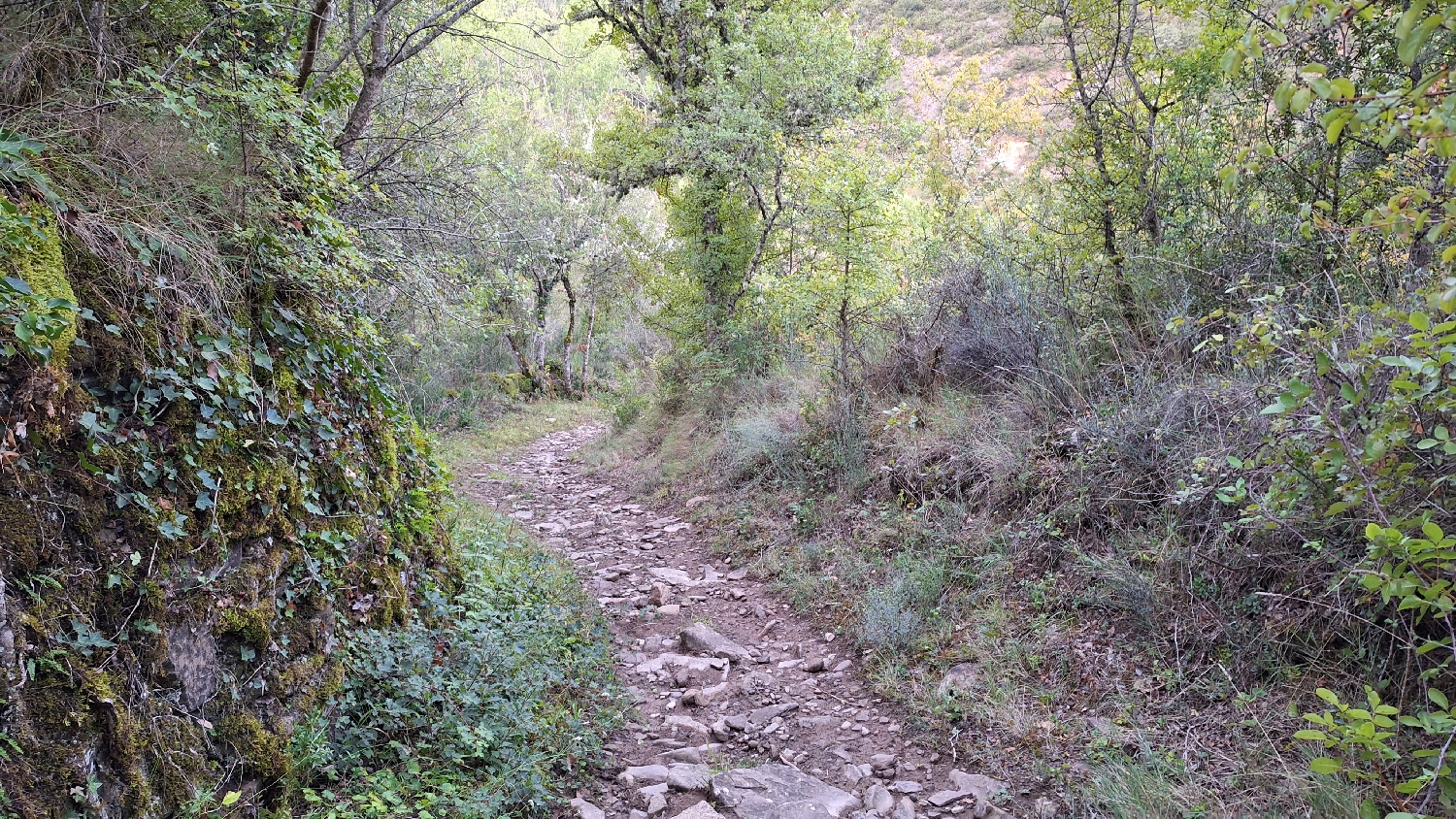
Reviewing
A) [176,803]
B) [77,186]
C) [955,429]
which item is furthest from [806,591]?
[77,186]

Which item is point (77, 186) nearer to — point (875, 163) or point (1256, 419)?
point (1256, 419)

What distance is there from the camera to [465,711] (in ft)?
12.1

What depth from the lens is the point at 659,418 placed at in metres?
13.2

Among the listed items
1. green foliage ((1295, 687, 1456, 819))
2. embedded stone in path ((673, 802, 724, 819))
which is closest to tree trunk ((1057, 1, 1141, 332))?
green foliage ((1295, 687, 1456, 819))

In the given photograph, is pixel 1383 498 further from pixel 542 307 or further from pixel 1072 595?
pixel 542 307

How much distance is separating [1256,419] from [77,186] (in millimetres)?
5902

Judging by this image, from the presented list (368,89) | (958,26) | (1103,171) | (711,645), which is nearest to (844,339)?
(1103,171)

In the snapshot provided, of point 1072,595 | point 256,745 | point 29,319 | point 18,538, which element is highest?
point 29,319

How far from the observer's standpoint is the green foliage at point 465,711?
124 inches

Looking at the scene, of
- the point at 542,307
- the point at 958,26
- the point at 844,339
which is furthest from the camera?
the point at 958,26

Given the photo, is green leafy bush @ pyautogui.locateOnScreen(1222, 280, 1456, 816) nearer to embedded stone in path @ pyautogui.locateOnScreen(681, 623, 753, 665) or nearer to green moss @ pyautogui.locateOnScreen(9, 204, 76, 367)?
→ embedded stone in path @ pyautogui.locateOnScreen(681, 623, 753, 665)

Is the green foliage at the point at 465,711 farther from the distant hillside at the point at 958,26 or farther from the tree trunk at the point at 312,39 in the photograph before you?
the distant hillside at the point at 958,26

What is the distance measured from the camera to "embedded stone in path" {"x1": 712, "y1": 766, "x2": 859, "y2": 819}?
11.7 feet

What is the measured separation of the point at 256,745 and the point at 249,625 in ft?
1.62
